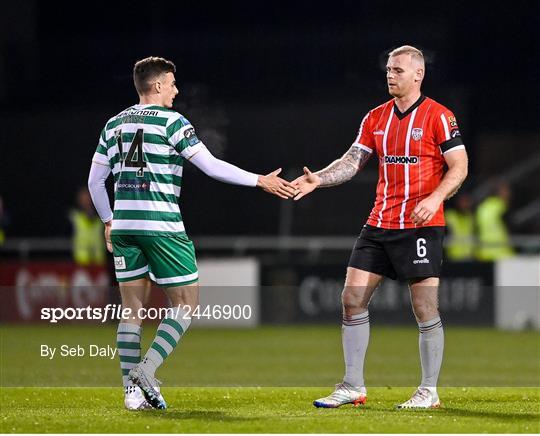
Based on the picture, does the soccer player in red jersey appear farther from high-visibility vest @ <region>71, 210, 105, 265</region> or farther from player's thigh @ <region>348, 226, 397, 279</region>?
high-visibility vest @ <region>71, 210, 105, 265</region>

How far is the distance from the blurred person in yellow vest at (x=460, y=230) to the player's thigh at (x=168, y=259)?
442 inches

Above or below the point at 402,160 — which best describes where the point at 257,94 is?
above

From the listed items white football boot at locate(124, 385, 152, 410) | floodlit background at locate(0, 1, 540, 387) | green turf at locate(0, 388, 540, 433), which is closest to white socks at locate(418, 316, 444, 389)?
green turf at locate(0, 388, 540, 433)

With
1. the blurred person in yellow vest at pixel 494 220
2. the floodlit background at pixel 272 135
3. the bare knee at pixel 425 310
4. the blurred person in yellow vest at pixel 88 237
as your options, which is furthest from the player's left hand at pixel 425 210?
the blurred person in yellow vest at pixel 88 237

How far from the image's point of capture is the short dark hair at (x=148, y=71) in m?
7.45

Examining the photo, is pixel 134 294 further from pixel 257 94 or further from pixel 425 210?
pixel 257 94

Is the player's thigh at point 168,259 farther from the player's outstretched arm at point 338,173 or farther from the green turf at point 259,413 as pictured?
the player's outstretched arm at point 338,173

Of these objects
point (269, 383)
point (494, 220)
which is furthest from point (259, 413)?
point (494, 220)

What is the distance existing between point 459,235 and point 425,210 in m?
12.1

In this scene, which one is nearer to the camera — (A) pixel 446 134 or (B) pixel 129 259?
(B) pixel 129 259

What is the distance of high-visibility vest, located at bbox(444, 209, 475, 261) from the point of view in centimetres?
1872

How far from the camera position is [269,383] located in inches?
405

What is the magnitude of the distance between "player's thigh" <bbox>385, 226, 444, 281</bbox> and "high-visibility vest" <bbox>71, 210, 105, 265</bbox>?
1162 centimetres

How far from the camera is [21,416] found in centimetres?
751
